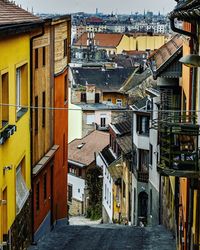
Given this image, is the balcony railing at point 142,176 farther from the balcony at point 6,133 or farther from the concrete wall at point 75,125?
the concrete wall at point 75,125

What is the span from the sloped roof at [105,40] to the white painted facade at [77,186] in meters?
107

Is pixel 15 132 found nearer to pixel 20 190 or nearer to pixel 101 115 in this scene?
pixel 20 190

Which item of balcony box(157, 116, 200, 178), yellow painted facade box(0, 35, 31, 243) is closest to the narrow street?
yellow painted facade box(0, 35, 31, 243)

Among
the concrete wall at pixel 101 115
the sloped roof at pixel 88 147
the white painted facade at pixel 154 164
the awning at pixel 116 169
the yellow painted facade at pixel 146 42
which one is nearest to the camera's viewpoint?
the white painted facade at pixel 154 164

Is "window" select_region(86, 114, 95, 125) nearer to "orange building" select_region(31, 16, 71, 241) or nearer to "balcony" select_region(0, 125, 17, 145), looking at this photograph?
"orange building" select_region(31, 16, 71, 241)

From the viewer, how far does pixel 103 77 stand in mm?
88688

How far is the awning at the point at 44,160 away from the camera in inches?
826

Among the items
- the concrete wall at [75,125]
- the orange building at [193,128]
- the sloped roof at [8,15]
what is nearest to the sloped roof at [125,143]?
the sloped roof at [8,15]

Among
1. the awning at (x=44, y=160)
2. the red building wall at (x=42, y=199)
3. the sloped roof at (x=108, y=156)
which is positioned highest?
the awning at (x=44, y=160)

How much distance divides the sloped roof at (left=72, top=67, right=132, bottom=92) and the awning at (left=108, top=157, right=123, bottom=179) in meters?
43.3

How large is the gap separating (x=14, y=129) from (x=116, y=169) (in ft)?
84.3

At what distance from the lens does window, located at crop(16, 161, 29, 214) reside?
1788 centimetres

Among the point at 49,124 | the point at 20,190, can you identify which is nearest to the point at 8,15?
the point at 20,190

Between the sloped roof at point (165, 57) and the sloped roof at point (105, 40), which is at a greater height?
the sloped roof at point (165, 57)
